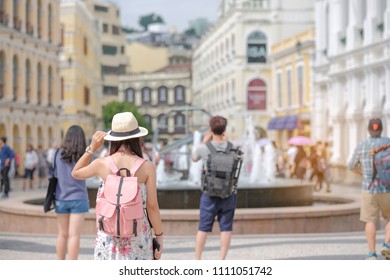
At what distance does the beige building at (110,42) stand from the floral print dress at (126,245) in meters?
42.2

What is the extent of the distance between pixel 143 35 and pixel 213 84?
820 inches

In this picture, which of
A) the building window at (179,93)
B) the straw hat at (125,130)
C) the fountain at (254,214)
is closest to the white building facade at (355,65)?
the fountain at (254,214)

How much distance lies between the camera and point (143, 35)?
250ft

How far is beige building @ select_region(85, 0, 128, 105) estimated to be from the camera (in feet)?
185

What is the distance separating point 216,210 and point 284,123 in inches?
1573

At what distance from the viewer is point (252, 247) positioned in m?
12.0

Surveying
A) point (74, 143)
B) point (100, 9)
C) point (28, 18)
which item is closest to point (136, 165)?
point (74, 143)

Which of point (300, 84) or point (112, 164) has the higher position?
point (300, 84)

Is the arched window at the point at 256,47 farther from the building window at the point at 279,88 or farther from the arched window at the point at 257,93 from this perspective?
the building window at the point at 279,88

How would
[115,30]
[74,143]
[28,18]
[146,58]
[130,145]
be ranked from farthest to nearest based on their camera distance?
[146,58] → [115,30] → [28,18] → [74,143] → [130,145]

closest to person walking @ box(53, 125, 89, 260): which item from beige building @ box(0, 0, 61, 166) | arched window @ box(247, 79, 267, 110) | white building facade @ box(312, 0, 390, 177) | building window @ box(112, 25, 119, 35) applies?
white building facade @ box(312, 0, 390, 177)

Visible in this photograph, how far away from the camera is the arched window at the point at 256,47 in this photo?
57.3 meters

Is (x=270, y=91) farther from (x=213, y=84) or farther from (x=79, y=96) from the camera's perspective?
(x=79, y=96)

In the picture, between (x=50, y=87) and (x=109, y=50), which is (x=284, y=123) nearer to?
(x=50, y=87)
